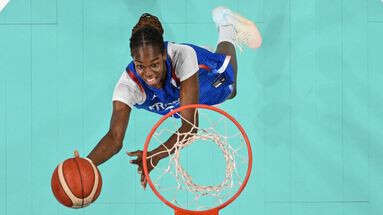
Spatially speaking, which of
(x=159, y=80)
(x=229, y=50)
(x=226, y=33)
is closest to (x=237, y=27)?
(x=226, y=33)

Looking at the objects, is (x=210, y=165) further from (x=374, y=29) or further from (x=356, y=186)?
(x=374, y=29)

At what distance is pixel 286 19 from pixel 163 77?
1.98 meters

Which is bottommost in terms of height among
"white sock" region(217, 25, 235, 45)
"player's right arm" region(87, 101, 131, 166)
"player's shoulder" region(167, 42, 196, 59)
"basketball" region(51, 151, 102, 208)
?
"basketball" region(51, 151, 102, 208)

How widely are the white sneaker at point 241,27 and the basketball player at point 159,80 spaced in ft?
2.80

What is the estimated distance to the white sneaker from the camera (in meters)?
4.74

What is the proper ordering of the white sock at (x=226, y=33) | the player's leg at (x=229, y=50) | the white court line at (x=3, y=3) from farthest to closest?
1. the white court line at (x=3, y=3)
2. the white sock at (x=226, y=33)
3. the player's leg at (x=229, y=50)

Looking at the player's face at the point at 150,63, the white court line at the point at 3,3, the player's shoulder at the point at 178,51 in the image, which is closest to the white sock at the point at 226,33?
the player's shoulder at the point at 178,51

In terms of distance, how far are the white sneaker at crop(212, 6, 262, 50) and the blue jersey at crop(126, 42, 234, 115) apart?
0.90 metres

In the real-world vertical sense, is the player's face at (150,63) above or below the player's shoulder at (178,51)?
below

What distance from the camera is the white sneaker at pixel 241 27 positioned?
15.6 ft

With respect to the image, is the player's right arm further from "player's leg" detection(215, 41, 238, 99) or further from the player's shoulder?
"player's leg" detection(215, 41, 238, 99)

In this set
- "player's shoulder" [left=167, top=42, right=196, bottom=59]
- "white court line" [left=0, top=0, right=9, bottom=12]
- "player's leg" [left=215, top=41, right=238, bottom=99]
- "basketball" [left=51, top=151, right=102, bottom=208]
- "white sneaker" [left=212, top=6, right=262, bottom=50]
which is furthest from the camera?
"white court line" [left=0, top=0, right=9, bottom=12]

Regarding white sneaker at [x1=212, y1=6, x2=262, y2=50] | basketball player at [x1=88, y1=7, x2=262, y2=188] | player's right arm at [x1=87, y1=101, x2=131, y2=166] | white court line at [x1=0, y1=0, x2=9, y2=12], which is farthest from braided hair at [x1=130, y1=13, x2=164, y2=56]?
white court line at [x1=0, y1=0, x2=9, y2=12]

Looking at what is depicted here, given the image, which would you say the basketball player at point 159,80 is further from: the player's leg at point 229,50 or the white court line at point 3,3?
the white court line at point 3,3
